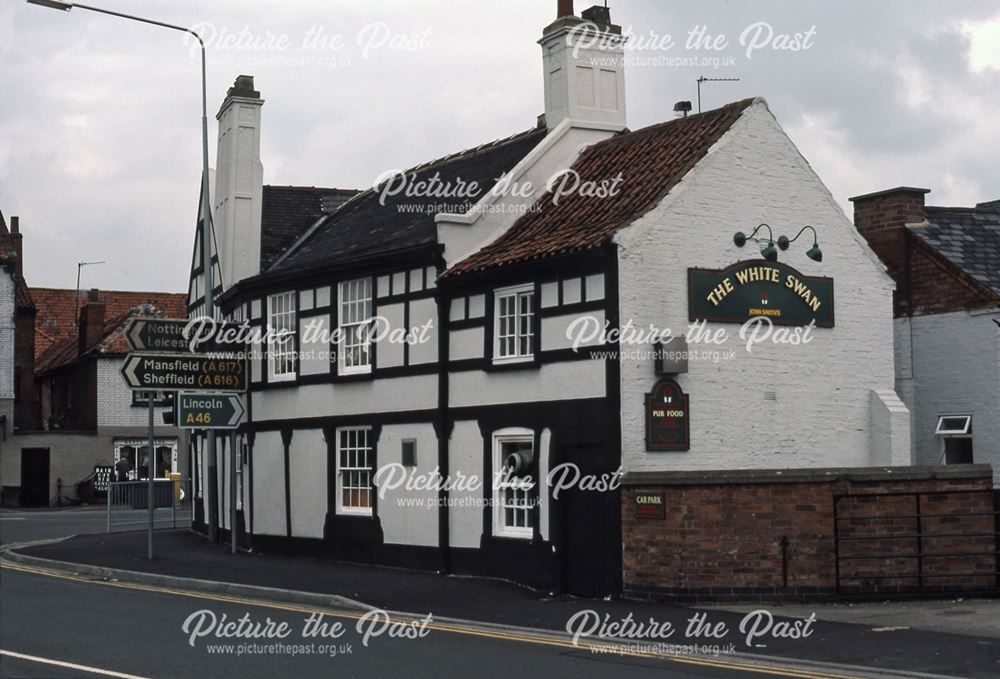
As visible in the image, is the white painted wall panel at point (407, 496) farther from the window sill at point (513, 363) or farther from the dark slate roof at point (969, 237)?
the dark slate roof at point (969, 237)

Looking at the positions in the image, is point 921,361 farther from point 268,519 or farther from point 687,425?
point 268,519

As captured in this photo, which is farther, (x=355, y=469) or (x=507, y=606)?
(x=355, y=469)

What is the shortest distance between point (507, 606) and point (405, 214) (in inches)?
424

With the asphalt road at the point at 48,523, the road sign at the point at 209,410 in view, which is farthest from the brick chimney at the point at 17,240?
the road sign at the point at 209,410

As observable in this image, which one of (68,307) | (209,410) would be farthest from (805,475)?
(68,307)

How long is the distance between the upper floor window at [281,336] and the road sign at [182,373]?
684 millimetres

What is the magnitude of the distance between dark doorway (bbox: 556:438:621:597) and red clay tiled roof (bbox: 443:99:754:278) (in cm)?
314

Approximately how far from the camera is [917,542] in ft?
59.7

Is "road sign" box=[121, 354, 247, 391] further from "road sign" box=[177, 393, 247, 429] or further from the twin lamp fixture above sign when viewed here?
the twin lamp fixture above sign

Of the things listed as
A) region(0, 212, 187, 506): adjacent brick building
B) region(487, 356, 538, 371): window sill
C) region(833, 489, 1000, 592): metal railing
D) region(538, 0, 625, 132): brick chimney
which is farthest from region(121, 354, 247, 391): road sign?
region(0, 212, 187, 506): adjacent brick building

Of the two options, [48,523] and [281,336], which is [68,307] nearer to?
[48,523]

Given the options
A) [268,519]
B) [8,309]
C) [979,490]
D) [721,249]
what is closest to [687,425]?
[721,249]

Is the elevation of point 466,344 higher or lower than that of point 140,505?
higher

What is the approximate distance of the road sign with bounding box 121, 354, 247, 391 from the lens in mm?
23906
